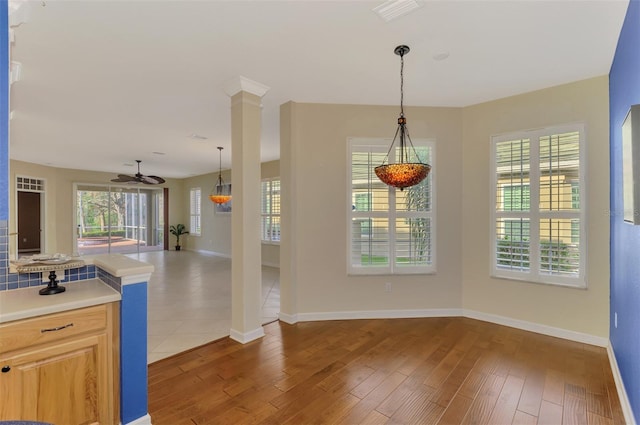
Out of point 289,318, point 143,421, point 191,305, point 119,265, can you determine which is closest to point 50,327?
point 119,265

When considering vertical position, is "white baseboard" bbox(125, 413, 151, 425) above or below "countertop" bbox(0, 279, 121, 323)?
below

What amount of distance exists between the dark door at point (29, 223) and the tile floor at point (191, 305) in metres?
4.24

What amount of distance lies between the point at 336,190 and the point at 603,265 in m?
2.80

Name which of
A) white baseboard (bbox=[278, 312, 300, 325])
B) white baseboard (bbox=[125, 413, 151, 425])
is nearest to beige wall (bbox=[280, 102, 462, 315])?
white baseboard (bbox=[278, 312, 300, 325])

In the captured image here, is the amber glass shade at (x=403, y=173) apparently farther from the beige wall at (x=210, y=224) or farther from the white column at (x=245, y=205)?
the beige wall at (x=210, y=224)

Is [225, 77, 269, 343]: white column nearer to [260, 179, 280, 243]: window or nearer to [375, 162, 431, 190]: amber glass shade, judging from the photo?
[375, 162, 431, 190]: amber glass shade

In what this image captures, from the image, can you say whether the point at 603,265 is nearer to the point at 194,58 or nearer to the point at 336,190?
the point at 336,190

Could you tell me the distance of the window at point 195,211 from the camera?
1038 cm

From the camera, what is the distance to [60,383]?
1.56 m

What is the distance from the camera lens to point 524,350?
9.28ft

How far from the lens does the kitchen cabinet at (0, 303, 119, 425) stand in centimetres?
142

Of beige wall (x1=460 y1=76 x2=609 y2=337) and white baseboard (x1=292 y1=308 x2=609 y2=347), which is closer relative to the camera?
beige wall (x1=460 y1=76 x2=609 y2=337)

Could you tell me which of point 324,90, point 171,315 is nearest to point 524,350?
point 324,90

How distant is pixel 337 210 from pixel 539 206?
2.24 meters
